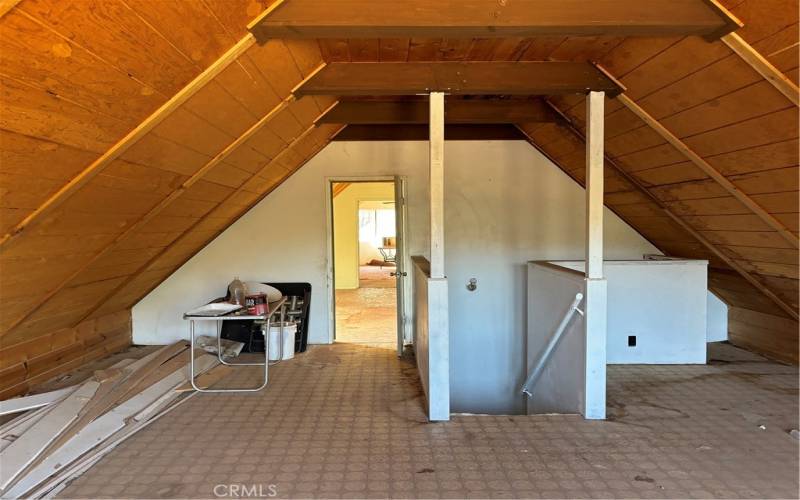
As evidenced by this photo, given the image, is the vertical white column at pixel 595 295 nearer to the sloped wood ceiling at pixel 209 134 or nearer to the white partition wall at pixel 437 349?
the sloped wood ceiling at pixel 209 134

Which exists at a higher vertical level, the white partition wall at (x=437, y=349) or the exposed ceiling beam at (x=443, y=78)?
the exposed ceiling beam at (x=443, y=78)

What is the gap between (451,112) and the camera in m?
3.57

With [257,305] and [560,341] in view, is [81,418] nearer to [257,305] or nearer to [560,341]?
[257,305]

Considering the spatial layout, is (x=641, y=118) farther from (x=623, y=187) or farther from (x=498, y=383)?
(x=498, y=383)

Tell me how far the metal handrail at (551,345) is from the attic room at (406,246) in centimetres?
4

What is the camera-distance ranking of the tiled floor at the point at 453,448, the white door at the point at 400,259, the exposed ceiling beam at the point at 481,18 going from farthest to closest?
the white door at the point at 400,259 → the tiled floor at the point at 453,448 → the exposed ceiling beam at the point at 481,18

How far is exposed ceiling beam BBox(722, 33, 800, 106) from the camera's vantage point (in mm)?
1805

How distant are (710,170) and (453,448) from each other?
8.02ft

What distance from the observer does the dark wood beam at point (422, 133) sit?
4.42 metres

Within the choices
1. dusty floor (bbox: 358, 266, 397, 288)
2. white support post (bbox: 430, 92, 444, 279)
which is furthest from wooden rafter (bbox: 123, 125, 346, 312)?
dusty floor (bbox: 358, 266, 397, 288)

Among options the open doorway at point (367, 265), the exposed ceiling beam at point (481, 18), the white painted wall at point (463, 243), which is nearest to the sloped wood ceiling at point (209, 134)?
the exposed ceiling beam at point (481, 18)

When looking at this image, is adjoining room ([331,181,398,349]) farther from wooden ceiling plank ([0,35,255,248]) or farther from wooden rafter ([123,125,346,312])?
wooden ceiling plank ([0,35,255,248])

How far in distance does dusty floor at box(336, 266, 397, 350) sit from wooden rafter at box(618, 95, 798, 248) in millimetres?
3048

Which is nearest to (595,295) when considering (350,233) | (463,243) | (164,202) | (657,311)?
(657,311)
